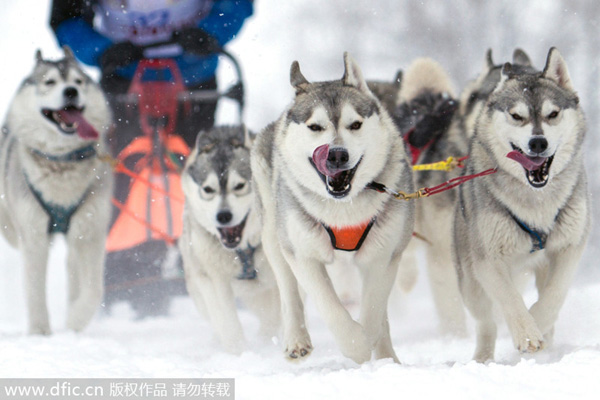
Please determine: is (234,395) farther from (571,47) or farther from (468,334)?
(571,47)

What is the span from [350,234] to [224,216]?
102cm

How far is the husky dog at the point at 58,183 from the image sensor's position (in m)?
4.14

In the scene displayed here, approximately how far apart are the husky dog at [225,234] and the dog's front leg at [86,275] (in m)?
0.54

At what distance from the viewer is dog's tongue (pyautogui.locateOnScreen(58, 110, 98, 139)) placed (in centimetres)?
423

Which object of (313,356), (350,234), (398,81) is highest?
(398,81)

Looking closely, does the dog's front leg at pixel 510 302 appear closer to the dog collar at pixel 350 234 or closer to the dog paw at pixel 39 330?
the dog collar at pixel 350 234

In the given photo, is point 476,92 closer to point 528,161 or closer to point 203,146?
point 528,161

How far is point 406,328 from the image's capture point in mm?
4336

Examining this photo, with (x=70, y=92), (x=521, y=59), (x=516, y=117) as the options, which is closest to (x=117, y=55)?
(x=70, y=92)

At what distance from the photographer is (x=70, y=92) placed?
166 inches

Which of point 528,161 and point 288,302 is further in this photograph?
point 288,302

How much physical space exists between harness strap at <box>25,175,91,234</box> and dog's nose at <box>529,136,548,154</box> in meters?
2.40

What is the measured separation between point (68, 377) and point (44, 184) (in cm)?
165

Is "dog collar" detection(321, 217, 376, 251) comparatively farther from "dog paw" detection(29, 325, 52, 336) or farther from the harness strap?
"dog paw" detection(29, 325, 52, 336)
